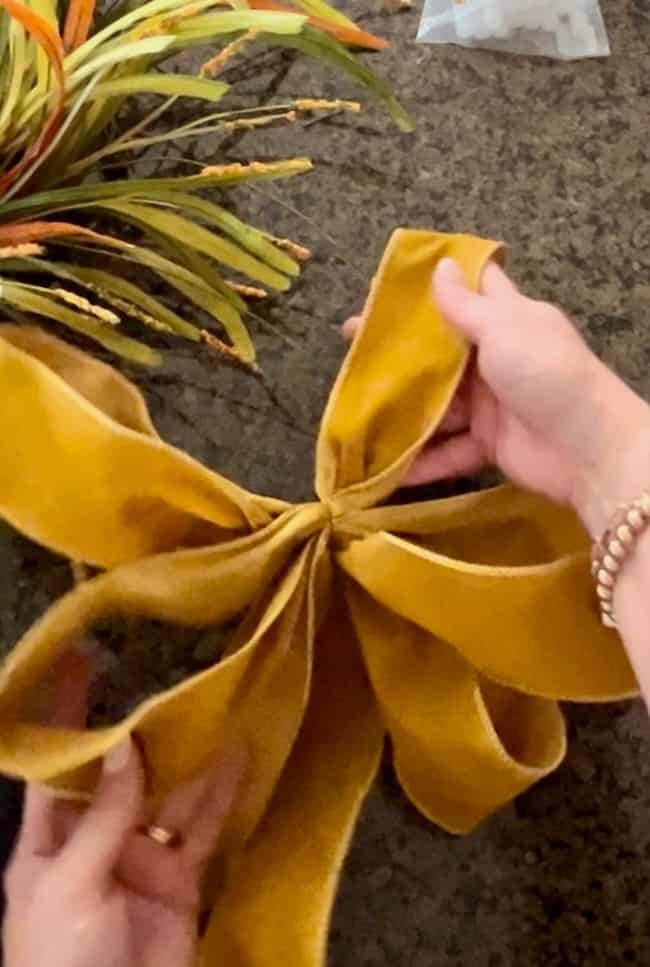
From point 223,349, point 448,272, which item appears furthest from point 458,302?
point 223,349

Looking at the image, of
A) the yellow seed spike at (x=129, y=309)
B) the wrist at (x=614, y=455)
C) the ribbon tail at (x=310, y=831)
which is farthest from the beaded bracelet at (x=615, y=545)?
the yellow seed spike at (x=129, y=309)

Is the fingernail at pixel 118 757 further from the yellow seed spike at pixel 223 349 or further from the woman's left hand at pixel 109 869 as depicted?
the yellow seed spike at pixel 223 349

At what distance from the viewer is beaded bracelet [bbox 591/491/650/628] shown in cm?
50

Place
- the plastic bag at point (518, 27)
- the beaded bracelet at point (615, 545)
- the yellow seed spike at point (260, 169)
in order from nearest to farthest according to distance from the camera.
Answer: the beaded bracelet at point (615, 545), the yellow seed spike at point (260, 169), the plastic bag at point (518, 27)

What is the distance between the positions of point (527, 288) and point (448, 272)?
0.13 meters

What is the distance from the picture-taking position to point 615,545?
50cm

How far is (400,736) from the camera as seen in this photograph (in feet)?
1.89

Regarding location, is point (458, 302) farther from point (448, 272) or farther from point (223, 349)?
point (223, 349)

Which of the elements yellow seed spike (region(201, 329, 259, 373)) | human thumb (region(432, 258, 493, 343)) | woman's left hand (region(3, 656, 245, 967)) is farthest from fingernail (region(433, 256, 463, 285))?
woman's left hand (region(3, 656, 245, 967))

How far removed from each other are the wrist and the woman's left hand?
187mm

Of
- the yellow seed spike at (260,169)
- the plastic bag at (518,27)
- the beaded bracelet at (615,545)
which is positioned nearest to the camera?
the beaded bracelet at (615,545)

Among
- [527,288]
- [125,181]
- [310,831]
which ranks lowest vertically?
[310,831]

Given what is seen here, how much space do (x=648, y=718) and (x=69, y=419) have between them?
31 cm

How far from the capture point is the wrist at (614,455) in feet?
1.70
